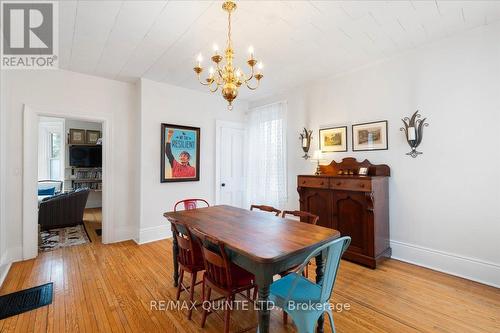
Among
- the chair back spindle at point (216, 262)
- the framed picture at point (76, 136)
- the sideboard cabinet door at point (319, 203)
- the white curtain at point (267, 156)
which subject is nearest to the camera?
the chair back spindle at point (216, 262)

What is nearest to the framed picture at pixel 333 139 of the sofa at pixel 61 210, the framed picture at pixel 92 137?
the sofa at pixel 61 210

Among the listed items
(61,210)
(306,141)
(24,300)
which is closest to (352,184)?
(306,141)

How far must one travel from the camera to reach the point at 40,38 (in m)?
2.66

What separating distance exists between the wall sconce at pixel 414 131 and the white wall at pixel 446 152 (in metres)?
0.07

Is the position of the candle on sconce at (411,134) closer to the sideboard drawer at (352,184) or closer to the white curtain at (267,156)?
the sideboard drawer at (352,184)

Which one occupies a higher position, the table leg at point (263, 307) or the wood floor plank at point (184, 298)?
the table leg at point (263, 307)

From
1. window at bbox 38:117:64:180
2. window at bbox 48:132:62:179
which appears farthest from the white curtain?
window at bbox 48:132:62:179

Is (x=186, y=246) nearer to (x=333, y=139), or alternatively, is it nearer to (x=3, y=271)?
(x=3, y=271)

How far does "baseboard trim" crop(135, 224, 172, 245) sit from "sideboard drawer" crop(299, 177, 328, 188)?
2.53 meters

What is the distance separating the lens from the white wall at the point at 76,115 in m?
3.22

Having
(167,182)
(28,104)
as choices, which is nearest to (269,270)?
(167,182)

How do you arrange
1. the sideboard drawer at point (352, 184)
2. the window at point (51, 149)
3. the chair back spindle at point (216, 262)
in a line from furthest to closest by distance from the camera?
the window at point (51, 149)
the sideboard drawer at point (352, 184)
the chair back spindle at point (216, 262)

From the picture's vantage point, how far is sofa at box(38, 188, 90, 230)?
4.49 m

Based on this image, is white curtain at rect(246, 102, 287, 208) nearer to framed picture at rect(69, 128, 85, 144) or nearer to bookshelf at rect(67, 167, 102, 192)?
bookshelf at rect(67, 167, 102, 192)
